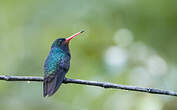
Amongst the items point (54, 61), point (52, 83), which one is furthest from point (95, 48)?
point (52, 83)

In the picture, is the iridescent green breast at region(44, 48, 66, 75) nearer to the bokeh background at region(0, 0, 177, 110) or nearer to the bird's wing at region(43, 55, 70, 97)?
the bird's wing at region(43, 55, 70, 97)

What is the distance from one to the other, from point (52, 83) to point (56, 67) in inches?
22.1

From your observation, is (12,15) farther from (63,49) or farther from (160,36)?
(160,36)

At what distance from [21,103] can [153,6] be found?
295 centimetres

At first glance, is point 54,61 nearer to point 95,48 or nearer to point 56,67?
point 56,67

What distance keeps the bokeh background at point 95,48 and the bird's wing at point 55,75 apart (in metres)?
0.86

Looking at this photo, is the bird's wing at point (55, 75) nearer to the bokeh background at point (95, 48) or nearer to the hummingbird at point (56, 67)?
the hummingbird at point (56, 67)

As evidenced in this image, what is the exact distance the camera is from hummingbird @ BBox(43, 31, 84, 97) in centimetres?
418

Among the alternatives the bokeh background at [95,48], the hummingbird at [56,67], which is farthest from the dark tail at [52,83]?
the bokeh background at [95,48]

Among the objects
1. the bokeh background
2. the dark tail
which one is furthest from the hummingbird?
the bokeh background

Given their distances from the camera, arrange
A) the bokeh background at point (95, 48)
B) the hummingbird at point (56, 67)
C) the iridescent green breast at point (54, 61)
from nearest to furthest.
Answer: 1. the hummingbird at point (56, 67)
2. the iridescent green breast at point (54, 61)
3. the bokeh background at point (95, 48)

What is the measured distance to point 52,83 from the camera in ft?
14.0

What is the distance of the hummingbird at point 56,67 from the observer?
4.18 metres

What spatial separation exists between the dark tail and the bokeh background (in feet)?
3.62
